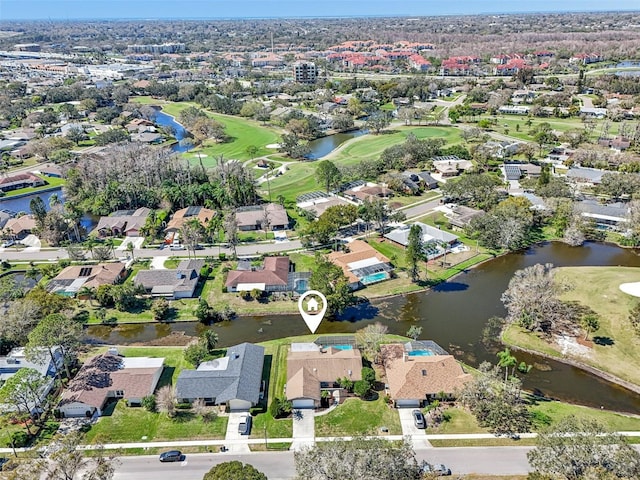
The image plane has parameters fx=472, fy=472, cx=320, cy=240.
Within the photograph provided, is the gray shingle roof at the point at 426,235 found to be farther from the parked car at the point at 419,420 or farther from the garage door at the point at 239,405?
the garage door at the point at 239,405

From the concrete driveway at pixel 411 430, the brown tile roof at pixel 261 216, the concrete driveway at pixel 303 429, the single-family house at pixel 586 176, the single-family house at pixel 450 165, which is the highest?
the single-family house at pixel 586 176

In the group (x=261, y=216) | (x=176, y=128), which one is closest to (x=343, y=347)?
(x=261, y=216)

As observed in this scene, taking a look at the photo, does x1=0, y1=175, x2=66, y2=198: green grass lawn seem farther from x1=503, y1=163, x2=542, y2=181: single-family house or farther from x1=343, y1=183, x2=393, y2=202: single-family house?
x1=503, y1=163, x2=542, y2=181: single-family house

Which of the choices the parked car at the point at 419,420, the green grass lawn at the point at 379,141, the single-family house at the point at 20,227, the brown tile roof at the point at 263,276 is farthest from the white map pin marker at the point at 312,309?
the green grass lawn at the point at 379,141

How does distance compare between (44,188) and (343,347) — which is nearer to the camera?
(343,347)

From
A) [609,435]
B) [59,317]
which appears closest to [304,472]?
[609,435]

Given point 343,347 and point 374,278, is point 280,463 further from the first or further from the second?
point 374,278
